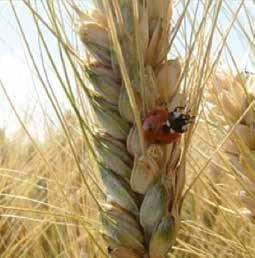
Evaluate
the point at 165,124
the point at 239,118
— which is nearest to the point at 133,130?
the point at 165,124

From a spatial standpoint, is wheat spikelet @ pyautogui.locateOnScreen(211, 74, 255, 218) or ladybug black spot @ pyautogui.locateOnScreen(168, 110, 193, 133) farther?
wheat spikelet @ pyautogui.locateOnScreen(211, 74, 255, 218)

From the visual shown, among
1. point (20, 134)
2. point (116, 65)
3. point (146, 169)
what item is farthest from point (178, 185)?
point (20, 134)

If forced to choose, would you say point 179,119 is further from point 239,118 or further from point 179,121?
point 239,118

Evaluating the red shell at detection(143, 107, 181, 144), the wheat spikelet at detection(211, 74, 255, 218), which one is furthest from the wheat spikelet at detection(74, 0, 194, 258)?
the wheat spikelet at detection(211, 74, 255, 218)

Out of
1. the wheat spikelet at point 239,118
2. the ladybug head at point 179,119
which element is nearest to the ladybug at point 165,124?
the ladybug head at point 179,119

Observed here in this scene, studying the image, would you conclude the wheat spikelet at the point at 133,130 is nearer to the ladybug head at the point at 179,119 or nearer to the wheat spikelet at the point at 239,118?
the ladybug head at the point at 179,119

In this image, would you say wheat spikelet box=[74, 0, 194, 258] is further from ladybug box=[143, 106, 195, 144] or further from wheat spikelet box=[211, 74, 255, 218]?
wheat spikelet box=[211, 74, 255, 218]
